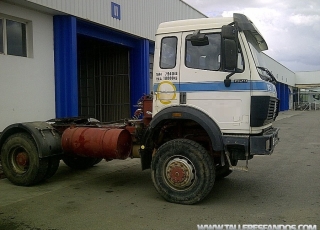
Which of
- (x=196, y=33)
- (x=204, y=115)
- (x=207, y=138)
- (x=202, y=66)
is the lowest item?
(x=207, y=138)

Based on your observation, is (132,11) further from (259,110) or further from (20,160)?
(259,110)

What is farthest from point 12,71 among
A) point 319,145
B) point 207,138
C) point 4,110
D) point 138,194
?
point 319,145

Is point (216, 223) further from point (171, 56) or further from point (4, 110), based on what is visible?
point (4, 110)

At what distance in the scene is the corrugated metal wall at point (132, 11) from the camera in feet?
38.9

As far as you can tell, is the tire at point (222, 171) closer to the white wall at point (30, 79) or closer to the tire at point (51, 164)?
the tire at point (51, 164)

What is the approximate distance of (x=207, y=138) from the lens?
6500 millimetres

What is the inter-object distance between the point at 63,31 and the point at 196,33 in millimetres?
7169

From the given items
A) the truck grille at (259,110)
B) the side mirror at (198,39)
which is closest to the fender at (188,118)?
the truck grille at (259,110)

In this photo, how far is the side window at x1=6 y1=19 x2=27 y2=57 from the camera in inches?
412

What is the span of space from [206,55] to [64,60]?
23.3 feet

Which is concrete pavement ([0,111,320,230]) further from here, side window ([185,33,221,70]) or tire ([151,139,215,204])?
side window ([185,33,221,70])

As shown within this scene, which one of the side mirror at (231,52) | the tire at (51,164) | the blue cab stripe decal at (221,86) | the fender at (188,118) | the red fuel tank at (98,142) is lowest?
the tire at (51,164)

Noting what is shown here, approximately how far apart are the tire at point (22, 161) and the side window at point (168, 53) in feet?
10.6

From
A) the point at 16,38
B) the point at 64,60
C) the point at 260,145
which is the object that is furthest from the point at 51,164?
the point at 64,60
